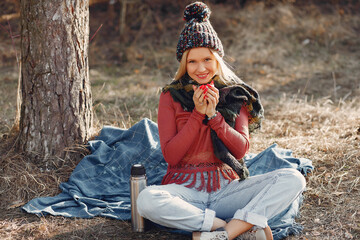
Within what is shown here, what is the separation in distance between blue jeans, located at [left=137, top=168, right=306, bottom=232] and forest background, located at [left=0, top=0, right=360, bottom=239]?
320 millimetres

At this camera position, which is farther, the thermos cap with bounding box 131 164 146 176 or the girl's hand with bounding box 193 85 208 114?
Answer: the thermos cap with bounding box 131 164 146 176

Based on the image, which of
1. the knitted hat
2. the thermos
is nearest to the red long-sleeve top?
the thermos

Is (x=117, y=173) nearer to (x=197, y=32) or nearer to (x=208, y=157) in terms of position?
(x=208, y=157)

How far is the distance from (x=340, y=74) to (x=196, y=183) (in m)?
5.38

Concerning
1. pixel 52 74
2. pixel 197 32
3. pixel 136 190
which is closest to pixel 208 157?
pixel 136 190

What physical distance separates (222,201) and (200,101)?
2.28ft

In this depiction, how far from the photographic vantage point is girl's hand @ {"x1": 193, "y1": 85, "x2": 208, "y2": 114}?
105 inches

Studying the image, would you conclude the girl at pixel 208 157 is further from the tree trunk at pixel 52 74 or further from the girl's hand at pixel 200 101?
the tree trunk at pixel 52 74

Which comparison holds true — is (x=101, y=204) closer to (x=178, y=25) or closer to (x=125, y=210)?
(x=125, y=210)

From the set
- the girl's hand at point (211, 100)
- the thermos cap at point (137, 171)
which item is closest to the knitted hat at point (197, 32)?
the girl's hand at point (211, 100)

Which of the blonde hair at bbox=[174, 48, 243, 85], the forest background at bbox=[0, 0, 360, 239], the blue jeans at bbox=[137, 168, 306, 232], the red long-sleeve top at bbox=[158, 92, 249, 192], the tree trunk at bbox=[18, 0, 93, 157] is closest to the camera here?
the blue jeans at bbox=[137, 168, 306, 232]

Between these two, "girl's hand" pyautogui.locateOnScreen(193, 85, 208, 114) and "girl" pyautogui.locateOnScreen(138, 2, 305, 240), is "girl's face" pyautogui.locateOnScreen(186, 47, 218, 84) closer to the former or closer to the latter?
"girl" pyautogui.locateOnScreen(138, 2, 305, 240)

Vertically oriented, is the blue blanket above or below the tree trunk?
below

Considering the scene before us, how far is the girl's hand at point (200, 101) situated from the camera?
2664mm
